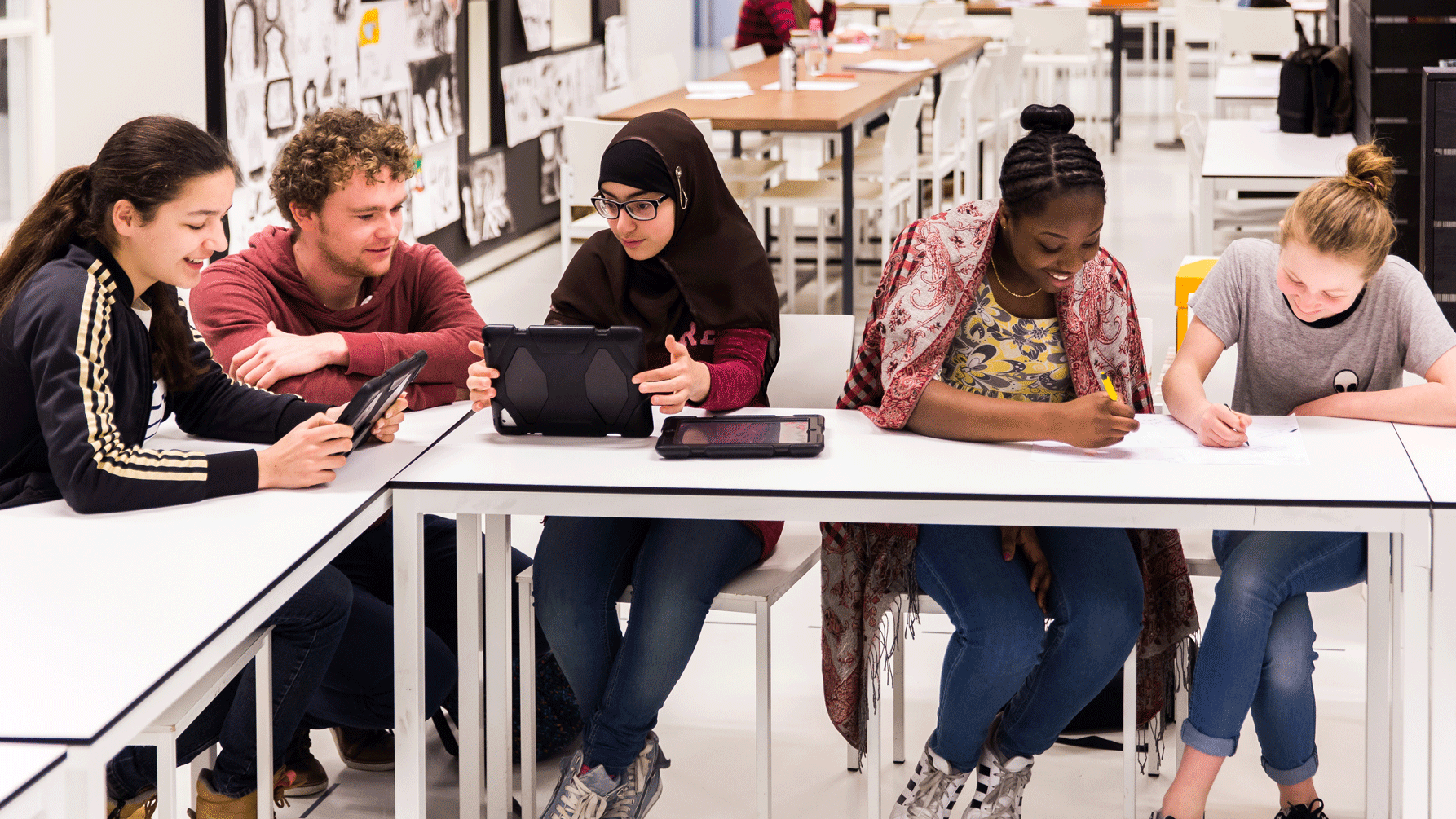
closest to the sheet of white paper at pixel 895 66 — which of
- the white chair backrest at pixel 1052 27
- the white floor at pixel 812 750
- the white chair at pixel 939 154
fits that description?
the white chair at pixel 939 154

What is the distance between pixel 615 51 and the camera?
322 inches

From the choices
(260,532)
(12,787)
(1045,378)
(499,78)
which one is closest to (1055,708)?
(1045,378)

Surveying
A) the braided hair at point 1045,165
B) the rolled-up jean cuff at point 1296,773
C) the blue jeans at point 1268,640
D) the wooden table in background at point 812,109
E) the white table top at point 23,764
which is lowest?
the rolled-up jean cuff at point 1296,773

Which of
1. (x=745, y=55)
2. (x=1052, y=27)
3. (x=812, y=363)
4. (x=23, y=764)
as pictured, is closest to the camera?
(x=23, y=764)

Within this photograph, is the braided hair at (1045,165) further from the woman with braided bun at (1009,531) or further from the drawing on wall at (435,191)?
the drawing on wall at (435,191)

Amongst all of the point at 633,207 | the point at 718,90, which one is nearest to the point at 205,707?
the point at 633,207

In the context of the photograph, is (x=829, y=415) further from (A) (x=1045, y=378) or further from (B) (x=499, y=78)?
(B) (x=499, y=78)

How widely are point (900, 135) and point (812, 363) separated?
10.4ft

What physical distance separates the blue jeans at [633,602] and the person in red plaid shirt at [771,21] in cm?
611

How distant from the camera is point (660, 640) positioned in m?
2.20

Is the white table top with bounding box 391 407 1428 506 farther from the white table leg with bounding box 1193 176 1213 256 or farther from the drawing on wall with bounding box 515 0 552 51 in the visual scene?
the drawing on wall with bounding box 515 0 552 51

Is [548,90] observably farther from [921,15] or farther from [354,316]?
[354,316]

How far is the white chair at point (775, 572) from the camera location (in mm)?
2205

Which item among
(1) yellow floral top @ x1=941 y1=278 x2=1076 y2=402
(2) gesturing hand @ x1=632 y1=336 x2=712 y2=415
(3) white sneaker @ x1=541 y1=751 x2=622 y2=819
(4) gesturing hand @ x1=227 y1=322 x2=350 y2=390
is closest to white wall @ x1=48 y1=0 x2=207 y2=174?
(4) gesturing hand @ x1=227 y1=322 x2=350 y2=390
